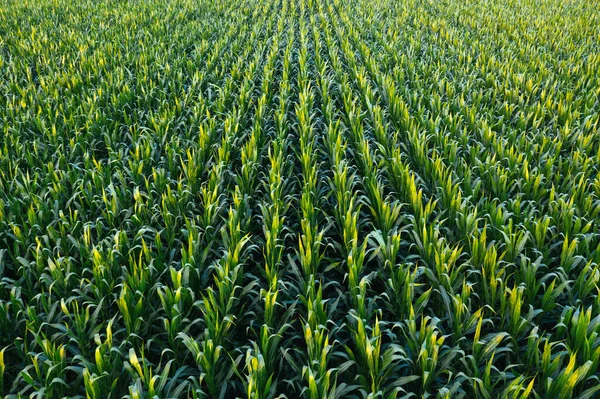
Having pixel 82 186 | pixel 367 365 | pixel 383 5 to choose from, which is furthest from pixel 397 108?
pixel 383 5

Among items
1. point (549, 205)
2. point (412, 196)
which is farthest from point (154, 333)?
point (549, 205)

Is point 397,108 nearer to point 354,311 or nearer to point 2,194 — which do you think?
point 354,311

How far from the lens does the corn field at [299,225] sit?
2.21 meters

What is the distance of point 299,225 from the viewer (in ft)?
11.4

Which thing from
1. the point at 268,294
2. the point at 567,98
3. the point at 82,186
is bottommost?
the point at 567,98

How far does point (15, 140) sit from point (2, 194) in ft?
3.25

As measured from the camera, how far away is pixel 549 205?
10.6ft

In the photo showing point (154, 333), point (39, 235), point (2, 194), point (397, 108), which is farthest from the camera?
point (397, 108)

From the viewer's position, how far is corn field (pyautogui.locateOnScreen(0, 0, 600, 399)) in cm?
221

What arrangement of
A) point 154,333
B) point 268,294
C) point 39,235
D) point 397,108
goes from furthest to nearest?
point 397,108 → point 39,235 → point 154,333 → point 268,294

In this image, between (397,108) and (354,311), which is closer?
(354,311)

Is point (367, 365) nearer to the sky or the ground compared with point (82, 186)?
nearer to the ground

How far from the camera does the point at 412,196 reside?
3.35 meters

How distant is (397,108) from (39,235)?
3.40 metres
